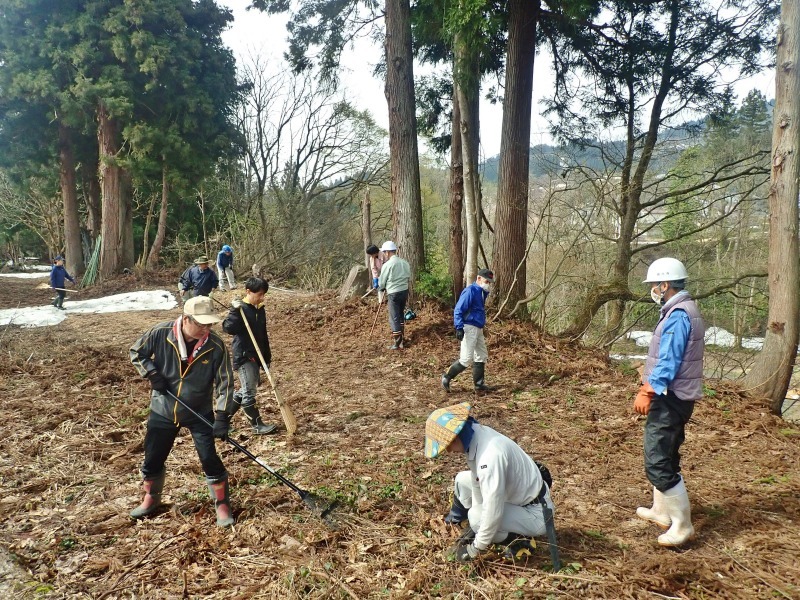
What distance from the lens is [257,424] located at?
5562 mm

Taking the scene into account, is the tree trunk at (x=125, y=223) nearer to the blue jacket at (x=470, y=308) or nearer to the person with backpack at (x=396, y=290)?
the person with backpack at (x=396, y=290)

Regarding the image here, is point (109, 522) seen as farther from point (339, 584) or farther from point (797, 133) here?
point (797, 133)

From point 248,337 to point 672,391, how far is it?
3.89m

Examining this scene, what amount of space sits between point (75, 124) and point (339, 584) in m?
20.4

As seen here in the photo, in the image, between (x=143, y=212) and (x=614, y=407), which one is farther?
(x=143, y=212)

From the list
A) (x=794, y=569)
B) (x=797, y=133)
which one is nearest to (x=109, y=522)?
(x=794, y=569)

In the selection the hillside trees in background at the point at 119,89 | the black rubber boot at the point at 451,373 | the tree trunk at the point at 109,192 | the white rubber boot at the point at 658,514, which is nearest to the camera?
the white rubber boot at the point at 658,514

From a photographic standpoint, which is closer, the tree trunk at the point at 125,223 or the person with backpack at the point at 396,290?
the person with backpack at the point at 396,290

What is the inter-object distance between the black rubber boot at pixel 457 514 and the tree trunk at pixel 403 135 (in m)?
7.23

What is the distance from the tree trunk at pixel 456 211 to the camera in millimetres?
9836

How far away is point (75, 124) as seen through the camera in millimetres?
18172

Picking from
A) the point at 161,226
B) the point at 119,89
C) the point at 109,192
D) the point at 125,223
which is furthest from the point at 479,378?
the point at 125,223

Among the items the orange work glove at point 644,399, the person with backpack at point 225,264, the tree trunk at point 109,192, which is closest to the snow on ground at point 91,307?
the person with backpack at point 225,264

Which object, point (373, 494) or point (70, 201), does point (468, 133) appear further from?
point (70, 201)
